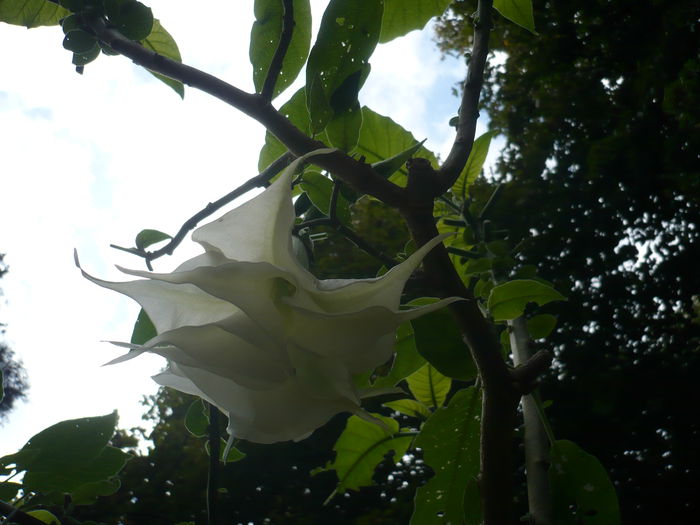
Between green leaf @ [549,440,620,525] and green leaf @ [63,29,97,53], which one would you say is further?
green leaf @ [549,440,620,525]

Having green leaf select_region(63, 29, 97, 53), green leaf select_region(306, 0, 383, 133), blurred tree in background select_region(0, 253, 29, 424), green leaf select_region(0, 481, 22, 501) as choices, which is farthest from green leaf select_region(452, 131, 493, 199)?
blurred tree in background select_region(0, 253, 29, 424)

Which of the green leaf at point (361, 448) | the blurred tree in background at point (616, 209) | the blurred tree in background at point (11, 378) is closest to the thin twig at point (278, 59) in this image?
the green leaf at point (361, 448)

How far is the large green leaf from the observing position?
0.42m

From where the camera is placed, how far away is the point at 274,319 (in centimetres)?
25

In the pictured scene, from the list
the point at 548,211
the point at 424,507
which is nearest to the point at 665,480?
the point at 548,211

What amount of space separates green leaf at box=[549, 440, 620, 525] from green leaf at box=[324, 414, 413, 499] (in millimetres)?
209

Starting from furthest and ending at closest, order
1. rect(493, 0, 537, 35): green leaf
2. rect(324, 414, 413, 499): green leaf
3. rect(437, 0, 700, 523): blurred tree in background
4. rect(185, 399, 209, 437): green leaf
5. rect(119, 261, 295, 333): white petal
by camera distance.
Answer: rect(437, 0, 700, 523): blurred tree in background → rect(324, 414, 413, 499): green leaf → rect(493, 0, 537, 35): green leaf → rect(185, 399, 209, 437): green leaf → rect(119, 261, 295, 333): white petal

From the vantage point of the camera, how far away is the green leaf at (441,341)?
1.41ft

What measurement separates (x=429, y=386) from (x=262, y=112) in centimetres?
49

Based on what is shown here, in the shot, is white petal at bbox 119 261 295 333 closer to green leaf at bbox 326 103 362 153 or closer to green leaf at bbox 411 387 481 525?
green leaf at bbox 326 103 362 153

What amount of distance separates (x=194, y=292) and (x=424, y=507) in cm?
38

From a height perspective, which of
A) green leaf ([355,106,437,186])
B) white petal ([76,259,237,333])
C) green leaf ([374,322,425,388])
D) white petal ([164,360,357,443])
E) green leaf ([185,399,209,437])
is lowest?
white petal ([164,360,357,443])

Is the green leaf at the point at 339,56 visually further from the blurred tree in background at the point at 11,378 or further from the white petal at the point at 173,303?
the blurred tree in background at the point at 11,378

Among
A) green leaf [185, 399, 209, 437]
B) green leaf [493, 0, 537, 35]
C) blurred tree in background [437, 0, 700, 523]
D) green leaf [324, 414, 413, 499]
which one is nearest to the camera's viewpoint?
green leaf [185, 399, 209, 437]
